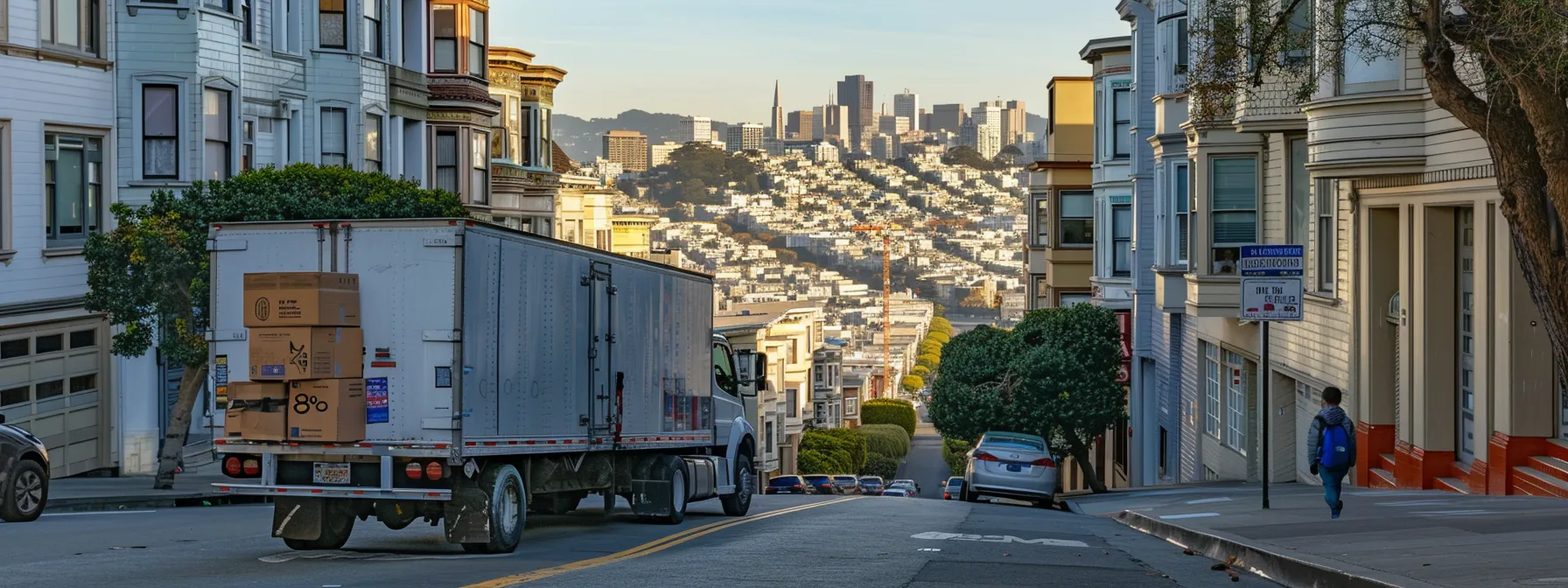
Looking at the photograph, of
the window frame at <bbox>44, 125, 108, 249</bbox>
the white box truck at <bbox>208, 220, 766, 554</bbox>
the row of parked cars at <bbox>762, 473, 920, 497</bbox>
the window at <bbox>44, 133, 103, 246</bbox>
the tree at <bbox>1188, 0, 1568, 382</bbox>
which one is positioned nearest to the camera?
the tree at <bbox>1188, 0, 1568, 382</bbox>

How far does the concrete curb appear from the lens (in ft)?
39.5

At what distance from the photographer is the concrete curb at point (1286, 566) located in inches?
474

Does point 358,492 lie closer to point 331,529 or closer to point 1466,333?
point 331,529

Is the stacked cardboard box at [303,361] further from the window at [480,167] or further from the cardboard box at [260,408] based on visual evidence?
the window at [480,167]

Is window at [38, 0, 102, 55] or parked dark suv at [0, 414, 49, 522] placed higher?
window at [38, 0, 102, 55]

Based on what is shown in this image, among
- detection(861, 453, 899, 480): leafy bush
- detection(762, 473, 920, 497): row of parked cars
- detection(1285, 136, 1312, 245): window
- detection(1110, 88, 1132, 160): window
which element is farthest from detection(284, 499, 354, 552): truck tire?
detection(861, 453, 899, 480): leafy bush

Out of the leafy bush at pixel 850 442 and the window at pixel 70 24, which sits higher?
the window at pixel 70 24

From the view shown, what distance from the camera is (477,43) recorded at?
4412 centimetres

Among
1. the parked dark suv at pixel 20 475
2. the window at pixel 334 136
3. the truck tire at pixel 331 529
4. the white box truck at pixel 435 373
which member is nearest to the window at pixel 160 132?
the window at pixel 334 136

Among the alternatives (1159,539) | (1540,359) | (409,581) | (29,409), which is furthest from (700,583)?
(29,409)

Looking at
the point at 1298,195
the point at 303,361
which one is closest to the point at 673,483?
the point at 303,361

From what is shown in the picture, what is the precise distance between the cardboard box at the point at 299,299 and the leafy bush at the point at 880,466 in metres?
92.7

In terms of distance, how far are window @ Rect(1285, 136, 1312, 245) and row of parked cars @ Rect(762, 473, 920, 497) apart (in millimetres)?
34160

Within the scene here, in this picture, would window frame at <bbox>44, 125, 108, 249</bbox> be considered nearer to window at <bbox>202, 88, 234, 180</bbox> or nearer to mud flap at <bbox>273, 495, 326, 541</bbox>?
window at <bbox>202, 88, 234, 180</bbox>
